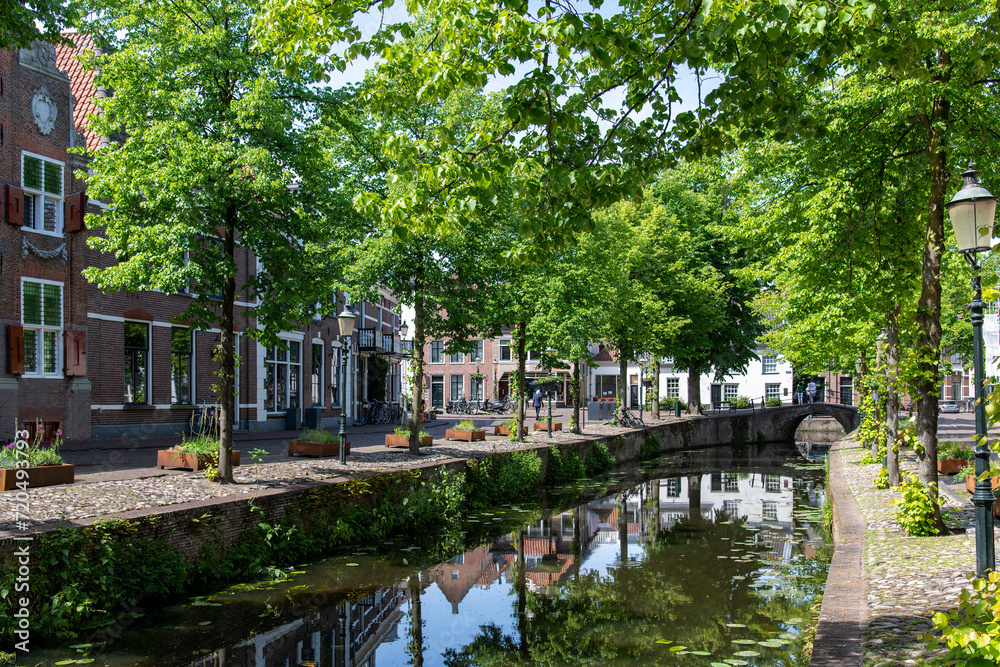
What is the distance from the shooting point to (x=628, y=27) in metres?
5.80

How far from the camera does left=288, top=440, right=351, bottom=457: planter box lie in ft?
50.2

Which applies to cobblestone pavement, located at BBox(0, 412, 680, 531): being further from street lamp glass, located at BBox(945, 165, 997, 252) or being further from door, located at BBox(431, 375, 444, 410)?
door, located at BBox(431, 375, 444, 410)

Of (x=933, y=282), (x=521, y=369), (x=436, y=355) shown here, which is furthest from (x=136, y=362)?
(x=436, y=355)

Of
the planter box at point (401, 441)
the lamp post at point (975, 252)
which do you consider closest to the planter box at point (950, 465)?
the lamp post at point (975, 252)

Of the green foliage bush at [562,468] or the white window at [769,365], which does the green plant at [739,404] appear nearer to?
the white window at [769,365]

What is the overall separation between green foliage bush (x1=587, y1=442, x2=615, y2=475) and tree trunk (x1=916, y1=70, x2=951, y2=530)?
1374 cm

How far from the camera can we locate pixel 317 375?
28984 mm

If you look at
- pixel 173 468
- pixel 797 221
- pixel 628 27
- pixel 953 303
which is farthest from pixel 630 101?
pixel 953 303

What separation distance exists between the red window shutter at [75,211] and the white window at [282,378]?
322 inches

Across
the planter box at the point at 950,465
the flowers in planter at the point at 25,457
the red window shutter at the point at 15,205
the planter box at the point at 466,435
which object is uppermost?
the red window shutter at the point at 15,205

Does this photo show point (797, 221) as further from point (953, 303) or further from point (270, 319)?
point (953, 303)

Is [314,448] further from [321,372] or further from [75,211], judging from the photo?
[321,372]

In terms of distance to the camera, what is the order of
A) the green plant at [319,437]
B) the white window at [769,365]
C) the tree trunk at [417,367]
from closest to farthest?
the green plant at [319,437] → the tree trunk at [417,367] → the white window at [769,365]

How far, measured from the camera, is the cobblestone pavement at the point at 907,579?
5.42 metres
